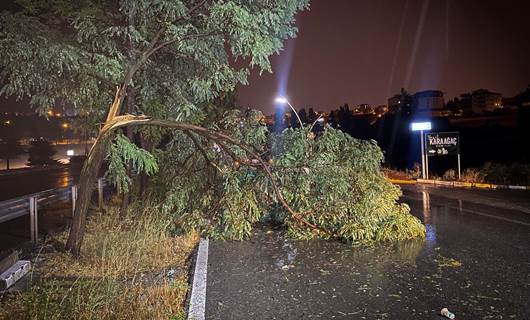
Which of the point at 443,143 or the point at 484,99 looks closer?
the point at 443,143

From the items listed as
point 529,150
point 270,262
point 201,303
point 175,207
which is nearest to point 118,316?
point 201,303

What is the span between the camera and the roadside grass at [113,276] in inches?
184

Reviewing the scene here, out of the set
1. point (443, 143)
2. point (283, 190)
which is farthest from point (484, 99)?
point (283, 190)

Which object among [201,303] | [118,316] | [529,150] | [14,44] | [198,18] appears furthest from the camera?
[529,150]

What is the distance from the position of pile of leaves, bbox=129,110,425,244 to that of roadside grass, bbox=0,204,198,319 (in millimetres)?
810

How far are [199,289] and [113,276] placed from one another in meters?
1.32

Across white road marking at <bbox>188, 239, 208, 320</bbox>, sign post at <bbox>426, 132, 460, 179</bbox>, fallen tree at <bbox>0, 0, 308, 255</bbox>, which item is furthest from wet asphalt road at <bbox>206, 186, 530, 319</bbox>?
sign post at <bbox>426, 132, 460, 179</bbox>

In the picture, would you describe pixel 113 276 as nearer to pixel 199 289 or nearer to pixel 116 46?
pixel 199 289

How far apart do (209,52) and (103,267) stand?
399 cm

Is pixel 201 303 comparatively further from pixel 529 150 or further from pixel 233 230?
pixel 529 150

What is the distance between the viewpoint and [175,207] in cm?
1065

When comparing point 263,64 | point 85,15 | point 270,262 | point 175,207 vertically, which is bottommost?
point 270,262

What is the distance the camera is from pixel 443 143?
77.1ft

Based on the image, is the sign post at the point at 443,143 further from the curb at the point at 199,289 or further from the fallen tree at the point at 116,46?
the curb at the point at 199,289
